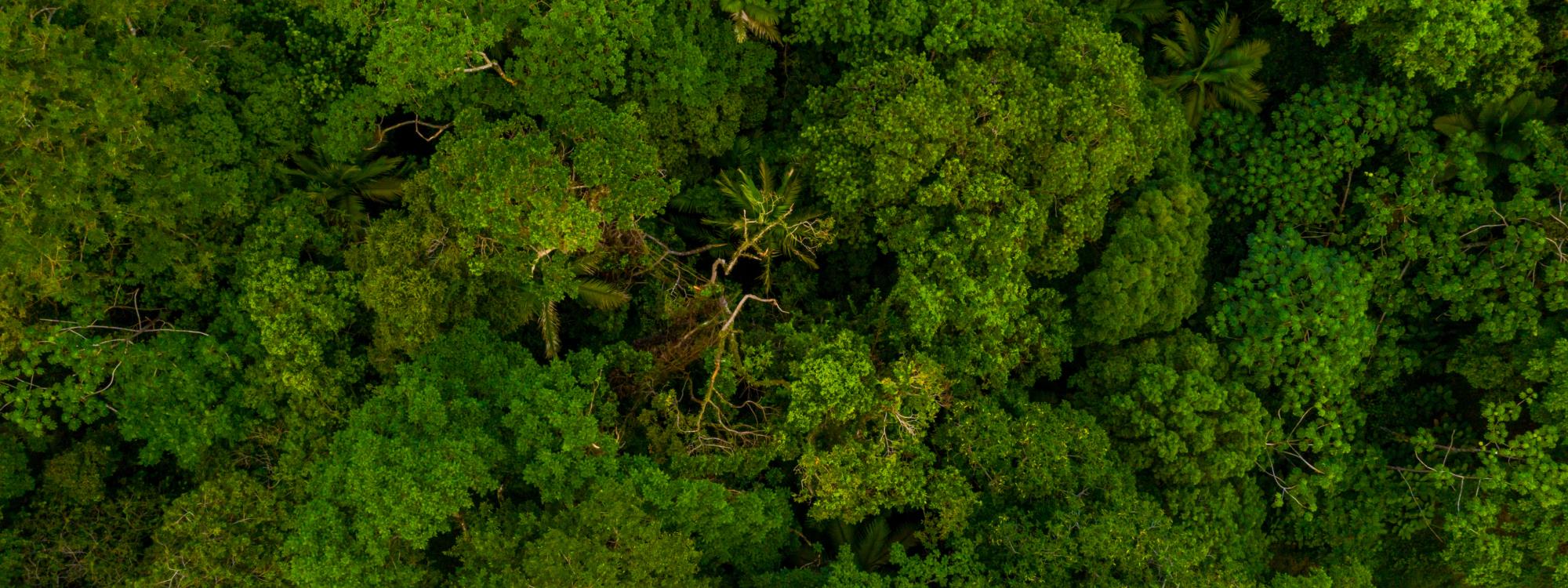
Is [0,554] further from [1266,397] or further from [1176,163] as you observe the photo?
[1266,397]

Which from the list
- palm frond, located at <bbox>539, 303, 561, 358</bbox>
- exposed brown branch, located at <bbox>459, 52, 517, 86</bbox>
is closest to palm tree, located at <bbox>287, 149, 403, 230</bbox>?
exposed brown branch, located at <bbox>459, 52, 517, 86</bbox>

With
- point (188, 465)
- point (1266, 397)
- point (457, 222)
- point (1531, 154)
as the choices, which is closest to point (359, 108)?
point (457, 222)

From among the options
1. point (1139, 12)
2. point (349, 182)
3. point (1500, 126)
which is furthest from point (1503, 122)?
point (349, 182)

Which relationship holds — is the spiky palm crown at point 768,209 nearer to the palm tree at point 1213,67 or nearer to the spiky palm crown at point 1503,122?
the palm tree at point 1213,67

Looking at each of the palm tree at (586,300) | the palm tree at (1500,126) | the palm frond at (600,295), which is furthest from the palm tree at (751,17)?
the palm tree at (1500,126)

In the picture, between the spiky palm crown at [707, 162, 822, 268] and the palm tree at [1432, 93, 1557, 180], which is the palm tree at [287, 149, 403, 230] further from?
the palm tree at [1432, 93, 1557, 180]

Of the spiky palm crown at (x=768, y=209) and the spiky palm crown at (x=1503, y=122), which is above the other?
the spiky palm crown at (x=1503, y=122)
